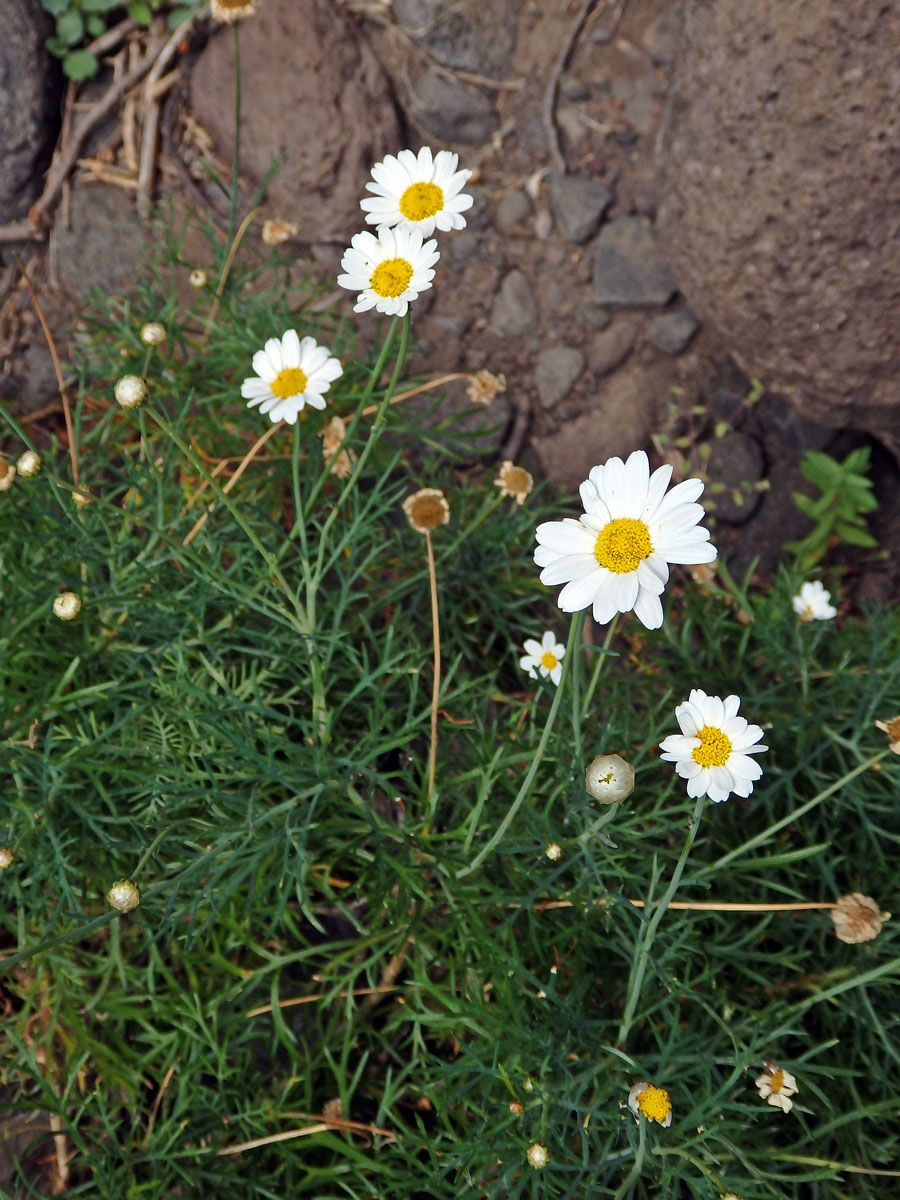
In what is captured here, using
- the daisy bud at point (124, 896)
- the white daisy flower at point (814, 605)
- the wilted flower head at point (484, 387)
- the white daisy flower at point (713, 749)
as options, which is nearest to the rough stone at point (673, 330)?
the wilted flower head at point (484, 387)

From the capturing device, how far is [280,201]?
2.69m

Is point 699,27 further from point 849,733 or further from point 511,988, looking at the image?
point 511,988

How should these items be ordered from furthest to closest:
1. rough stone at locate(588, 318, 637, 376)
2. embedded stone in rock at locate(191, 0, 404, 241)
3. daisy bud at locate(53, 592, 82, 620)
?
rough stone at locate(588, 318, 637, 376)
embedded stone in rock at locate(191, 0, 404, 241)
daisy bud at locate(53, 592, 82, 620)

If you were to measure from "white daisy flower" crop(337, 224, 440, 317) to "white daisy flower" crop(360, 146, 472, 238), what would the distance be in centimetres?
7

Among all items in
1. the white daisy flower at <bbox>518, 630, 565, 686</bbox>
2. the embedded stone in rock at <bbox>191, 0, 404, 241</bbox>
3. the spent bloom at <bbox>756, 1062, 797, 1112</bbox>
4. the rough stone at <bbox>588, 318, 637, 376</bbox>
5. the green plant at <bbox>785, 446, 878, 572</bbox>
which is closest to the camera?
the spent bloom at <bbox>756, 1062, 797, 1112</bbox>

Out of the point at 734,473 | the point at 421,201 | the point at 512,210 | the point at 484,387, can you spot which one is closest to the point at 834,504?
the point at 734,473

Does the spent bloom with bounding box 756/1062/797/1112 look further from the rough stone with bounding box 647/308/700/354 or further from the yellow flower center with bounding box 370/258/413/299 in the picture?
the rough stone with bounding box 647/308/700/354

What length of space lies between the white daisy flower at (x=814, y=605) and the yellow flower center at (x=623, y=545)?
3.10 feet

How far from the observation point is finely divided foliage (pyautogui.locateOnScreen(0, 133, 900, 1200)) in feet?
4.99

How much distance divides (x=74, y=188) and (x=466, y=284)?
3.90ft

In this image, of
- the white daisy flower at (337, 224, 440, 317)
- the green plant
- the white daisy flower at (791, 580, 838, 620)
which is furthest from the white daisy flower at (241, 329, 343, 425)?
the green plant

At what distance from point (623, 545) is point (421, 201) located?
74 centimetres

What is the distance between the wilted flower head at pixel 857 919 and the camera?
145 centimetres

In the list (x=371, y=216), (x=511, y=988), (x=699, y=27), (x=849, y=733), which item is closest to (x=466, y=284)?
(x=699, y=27)
